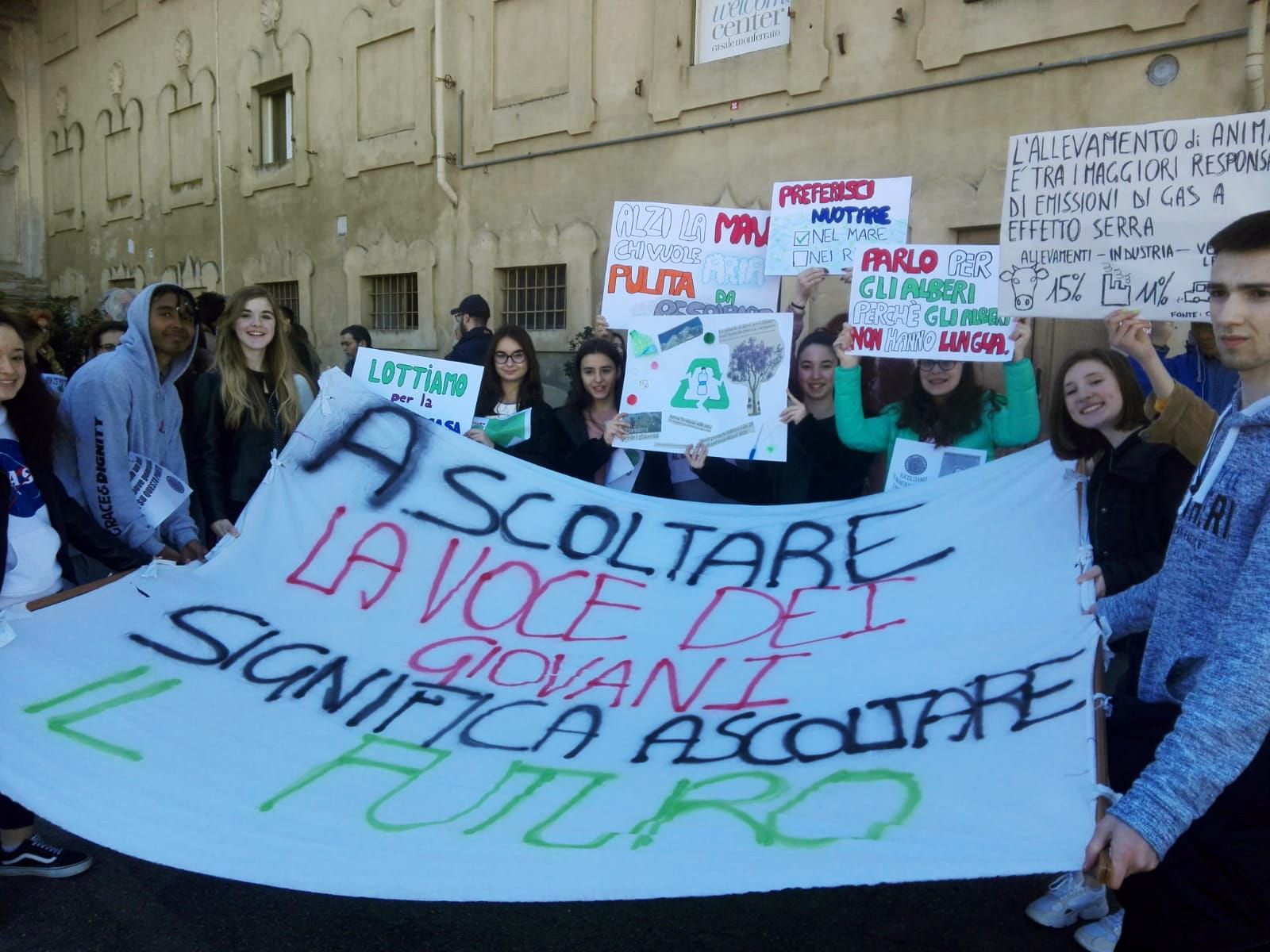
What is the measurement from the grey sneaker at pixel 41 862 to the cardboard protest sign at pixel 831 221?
11.4ft

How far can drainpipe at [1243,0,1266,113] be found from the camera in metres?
5.84

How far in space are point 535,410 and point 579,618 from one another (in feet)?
4.55

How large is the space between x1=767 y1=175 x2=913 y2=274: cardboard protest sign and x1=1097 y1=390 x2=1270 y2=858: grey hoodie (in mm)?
2517

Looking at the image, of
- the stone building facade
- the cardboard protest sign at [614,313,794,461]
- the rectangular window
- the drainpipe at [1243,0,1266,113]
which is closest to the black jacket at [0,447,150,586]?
the cardboard protest sign at [614,313,794,461]

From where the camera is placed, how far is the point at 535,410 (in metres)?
4.25

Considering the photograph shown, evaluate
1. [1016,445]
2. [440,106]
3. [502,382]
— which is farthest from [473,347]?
[440,106]

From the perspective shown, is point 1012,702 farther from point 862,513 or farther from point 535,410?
point 535,410

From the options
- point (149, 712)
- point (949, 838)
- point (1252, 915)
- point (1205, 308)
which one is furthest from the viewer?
point (1205, 308)

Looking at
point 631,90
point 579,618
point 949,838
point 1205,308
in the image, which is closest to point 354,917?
point 579,618

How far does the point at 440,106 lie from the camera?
1107cm

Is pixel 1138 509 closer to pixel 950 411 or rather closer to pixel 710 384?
pixel 950 411

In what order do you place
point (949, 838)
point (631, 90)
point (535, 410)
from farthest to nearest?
point (631, 90)
point (535, 410)
point (949, 838)

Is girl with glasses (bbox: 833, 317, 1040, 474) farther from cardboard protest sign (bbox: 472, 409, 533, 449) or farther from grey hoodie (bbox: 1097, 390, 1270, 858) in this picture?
grey hoodie (bbox: 1097, 390, 1270, 858)

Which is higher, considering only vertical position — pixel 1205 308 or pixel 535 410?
pixel 1205 308
